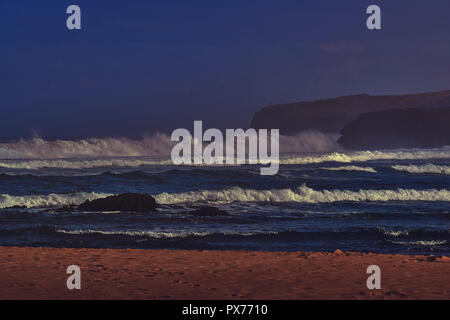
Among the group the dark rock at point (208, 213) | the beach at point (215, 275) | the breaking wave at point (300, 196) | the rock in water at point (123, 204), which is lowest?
the beach at point (215, 275)

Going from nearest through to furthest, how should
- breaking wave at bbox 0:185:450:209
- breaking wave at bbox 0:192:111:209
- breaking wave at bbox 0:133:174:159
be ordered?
breaking wave at bbox 0:192:111:209, breaking wave at bbox 0:185:450:209, breaking wave at bbox 0:133:174:159

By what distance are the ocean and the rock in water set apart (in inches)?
15.8

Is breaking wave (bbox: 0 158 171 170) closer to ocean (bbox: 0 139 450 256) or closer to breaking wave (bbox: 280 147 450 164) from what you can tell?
ocean (bbox: 0 139 450 256)

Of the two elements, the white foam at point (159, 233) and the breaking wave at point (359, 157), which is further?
the breaking wave at point (359, 157)

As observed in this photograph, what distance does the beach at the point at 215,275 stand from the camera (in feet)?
22.7

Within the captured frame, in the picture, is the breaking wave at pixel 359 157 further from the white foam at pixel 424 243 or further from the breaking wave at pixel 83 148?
the white foam at pixel 424 243

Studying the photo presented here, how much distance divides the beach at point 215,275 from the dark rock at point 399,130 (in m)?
79.0

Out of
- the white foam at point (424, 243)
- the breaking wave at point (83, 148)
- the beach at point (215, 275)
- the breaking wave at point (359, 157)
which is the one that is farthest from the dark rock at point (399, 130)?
the beach at point (215, 275)

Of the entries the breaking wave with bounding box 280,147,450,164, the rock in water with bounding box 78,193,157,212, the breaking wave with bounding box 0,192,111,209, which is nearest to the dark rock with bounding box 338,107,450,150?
the breaking wave with bounding box 280,147,450,164

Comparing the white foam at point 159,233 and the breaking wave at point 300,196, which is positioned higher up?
the breaking wave at point 300,196

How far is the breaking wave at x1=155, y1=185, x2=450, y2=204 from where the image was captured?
22422 mm

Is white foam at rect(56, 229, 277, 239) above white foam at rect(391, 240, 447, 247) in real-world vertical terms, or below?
above

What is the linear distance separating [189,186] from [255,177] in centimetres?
480

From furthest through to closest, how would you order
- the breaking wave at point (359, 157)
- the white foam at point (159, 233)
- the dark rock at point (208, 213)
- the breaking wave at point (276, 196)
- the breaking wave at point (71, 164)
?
the breaking wave at point (359, 157), the breaking wave at point (71, 164), the breaking wave at point (276, 196), the dark rock at point (208, 213), the white foam at point (159, 233)
